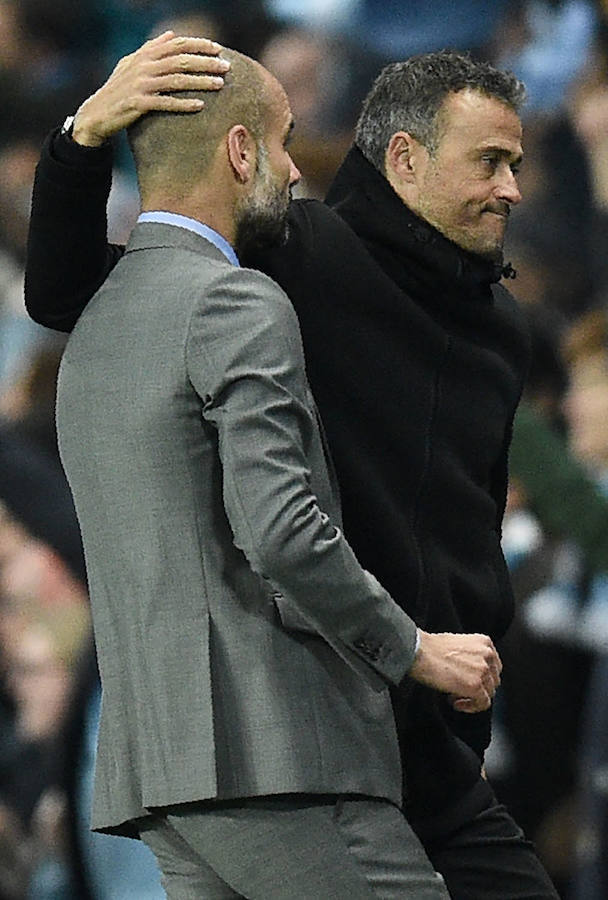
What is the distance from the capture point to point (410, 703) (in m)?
2.16

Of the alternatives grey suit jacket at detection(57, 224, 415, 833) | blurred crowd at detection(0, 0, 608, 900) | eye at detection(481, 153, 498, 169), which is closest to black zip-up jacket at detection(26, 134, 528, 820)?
eye at detection(481, 153, 498, 169)

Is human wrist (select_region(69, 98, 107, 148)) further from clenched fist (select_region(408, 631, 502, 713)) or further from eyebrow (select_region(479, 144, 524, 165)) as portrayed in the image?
clenched fist (select_region(408, 631, 502, 713))

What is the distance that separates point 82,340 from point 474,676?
1.75 ft

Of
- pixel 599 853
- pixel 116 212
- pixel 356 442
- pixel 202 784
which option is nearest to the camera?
pixel 202 784

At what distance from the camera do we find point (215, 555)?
1.84 meters

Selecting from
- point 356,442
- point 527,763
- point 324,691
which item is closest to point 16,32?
point 527,763

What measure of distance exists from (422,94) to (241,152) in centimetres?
41

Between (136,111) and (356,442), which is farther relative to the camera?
(356,442)

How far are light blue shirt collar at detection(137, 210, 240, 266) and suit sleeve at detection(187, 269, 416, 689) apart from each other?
0.11m

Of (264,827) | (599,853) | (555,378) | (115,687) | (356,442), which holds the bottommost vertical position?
(599,853)

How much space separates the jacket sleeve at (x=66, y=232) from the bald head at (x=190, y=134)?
81 millimetres

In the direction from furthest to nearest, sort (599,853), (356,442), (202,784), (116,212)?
(116,212), (599,853), (356,442), (202,784)

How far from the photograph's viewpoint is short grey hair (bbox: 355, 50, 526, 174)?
224cm

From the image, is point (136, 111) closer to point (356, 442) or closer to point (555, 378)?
point (356, 442)
